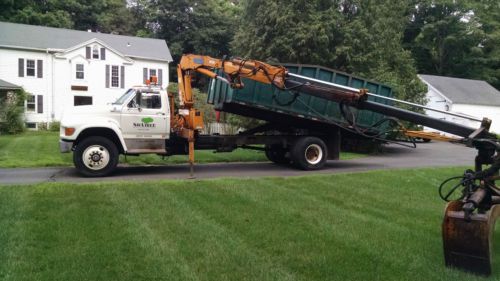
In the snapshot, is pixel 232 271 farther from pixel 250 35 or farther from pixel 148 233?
pixel 250 35

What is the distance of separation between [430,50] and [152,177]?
48661 mm

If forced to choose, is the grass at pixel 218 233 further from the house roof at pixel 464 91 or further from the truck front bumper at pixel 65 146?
the house roof at pixel 464 91

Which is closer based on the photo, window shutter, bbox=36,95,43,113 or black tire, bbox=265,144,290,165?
black tire, bbox=265,144,290,165

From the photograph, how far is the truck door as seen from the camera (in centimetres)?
1328

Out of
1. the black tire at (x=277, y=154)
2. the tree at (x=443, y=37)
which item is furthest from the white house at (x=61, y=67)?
the tree at (x=443, y=37)

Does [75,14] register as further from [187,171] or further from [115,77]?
[187,171]

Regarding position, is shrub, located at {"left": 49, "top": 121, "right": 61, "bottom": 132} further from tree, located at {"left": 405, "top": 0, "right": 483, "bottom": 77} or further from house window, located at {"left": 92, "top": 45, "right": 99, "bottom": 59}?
tree, located at {"left": 405, "top": 0, "right": 483, "bottom": 77}

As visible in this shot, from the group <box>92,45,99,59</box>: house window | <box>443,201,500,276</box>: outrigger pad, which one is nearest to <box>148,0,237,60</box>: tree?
<box>92,45,99,59</box>: house window

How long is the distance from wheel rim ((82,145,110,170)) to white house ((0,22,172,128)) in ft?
81.8

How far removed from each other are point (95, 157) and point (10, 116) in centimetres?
2020

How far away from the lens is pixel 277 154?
54.3 ft

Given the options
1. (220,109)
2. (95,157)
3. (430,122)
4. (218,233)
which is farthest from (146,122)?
(430,122)

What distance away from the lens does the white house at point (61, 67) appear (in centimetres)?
3544

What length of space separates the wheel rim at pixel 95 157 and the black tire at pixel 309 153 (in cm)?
536
